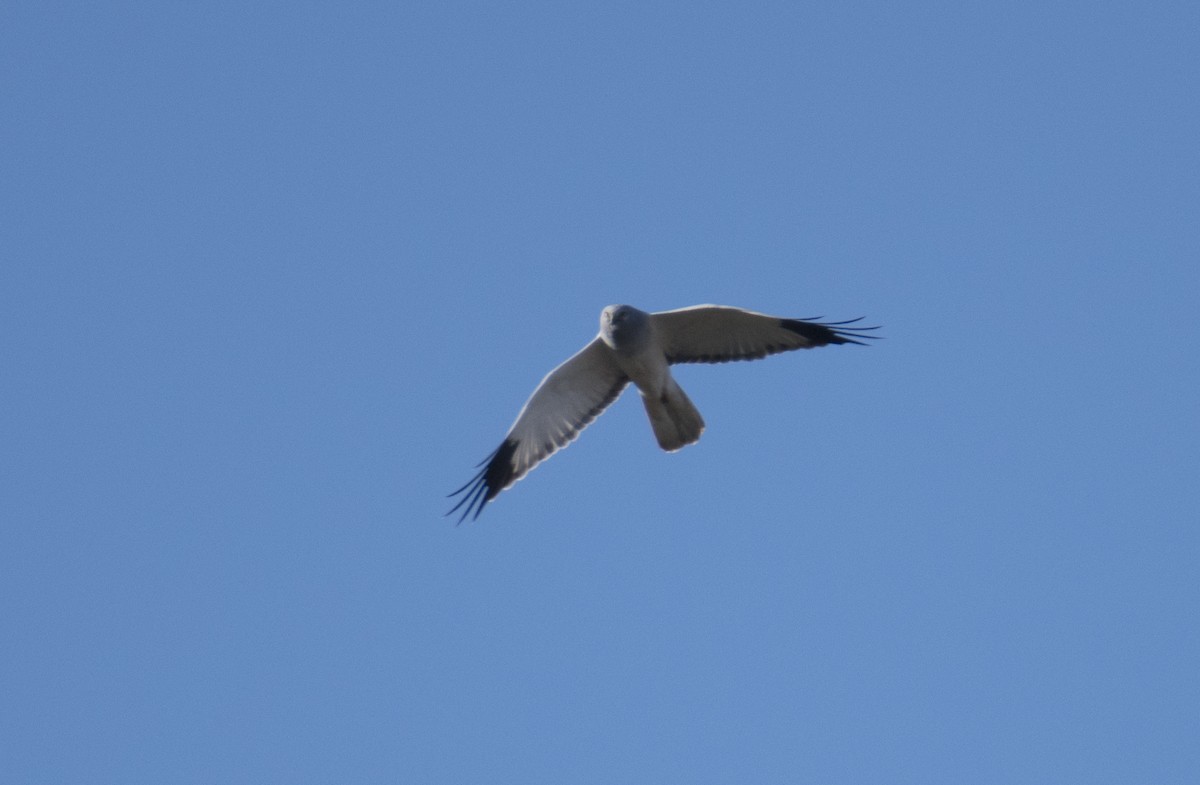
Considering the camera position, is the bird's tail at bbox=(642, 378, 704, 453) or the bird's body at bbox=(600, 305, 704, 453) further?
the bird's tail at bbox=(642, 378, 704, 453)

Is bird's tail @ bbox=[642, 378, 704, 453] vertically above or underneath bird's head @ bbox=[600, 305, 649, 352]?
underneath

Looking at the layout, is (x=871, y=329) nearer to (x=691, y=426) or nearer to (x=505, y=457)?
(x=691, y=426)

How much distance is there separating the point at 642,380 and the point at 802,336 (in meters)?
1.50

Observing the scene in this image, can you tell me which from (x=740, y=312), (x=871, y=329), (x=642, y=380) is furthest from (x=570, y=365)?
(x=871, y=329)

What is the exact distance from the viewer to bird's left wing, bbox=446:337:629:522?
14820 mm

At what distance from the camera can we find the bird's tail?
14508 millimetres

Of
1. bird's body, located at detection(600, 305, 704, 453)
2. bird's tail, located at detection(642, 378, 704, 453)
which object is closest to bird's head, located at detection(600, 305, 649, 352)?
bird's body, located at detection(600, 305, 704, 453)

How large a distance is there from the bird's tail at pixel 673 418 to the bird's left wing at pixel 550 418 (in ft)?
1.55

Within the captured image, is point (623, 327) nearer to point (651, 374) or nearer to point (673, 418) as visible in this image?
point (651, 374)

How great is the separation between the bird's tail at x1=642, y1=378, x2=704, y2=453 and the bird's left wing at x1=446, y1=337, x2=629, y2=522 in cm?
47

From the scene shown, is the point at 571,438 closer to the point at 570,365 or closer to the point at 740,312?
the point at 570,365

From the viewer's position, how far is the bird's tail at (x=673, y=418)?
14.5 metres

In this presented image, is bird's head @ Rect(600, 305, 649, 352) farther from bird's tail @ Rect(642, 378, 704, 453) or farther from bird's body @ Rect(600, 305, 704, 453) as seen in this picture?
bird's tail @ Rect(642, 378, 704, 453)

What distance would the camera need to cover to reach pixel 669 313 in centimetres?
1441
